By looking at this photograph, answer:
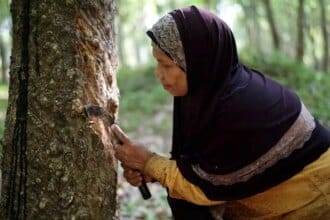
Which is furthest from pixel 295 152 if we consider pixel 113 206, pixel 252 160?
pixel 113 206

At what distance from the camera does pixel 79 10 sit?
2352 millimetres

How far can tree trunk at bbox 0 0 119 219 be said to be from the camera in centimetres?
230

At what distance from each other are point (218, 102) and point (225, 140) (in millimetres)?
176

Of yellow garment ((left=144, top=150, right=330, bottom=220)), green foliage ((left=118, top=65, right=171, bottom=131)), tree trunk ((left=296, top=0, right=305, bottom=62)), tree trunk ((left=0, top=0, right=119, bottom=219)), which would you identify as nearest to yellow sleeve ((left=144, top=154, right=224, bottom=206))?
yellow garment ((left=144, top=150, right=330, bottom=220))

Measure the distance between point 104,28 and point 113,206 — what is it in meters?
0.90

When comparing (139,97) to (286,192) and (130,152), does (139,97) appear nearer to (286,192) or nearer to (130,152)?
(130,152)

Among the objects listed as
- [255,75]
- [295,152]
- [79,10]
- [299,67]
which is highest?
[79,10]

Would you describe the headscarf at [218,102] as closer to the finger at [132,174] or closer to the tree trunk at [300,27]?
the finger at [132,174]

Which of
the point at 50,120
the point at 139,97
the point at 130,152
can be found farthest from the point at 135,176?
the point at 139,97

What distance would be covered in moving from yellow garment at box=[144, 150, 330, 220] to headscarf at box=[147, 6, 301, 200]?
0.07 meters

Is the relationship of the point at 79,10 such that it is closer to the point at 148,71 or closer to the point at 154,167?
the point at 154,167

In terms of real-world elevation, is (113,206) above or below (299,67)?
above

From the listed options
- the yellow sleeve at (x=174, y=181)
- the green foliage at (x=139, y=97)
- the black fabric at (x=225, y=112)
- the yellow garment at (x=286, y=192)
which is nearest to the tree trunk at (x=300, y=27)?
the green foliage at (x=139, y=97)

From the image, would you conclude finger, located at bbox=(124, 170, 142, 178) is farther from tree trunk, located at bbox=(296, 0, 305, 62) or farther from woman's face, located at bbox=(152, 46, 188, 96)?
tree trunk, located at bbox=(296, 0, 305, 62)
